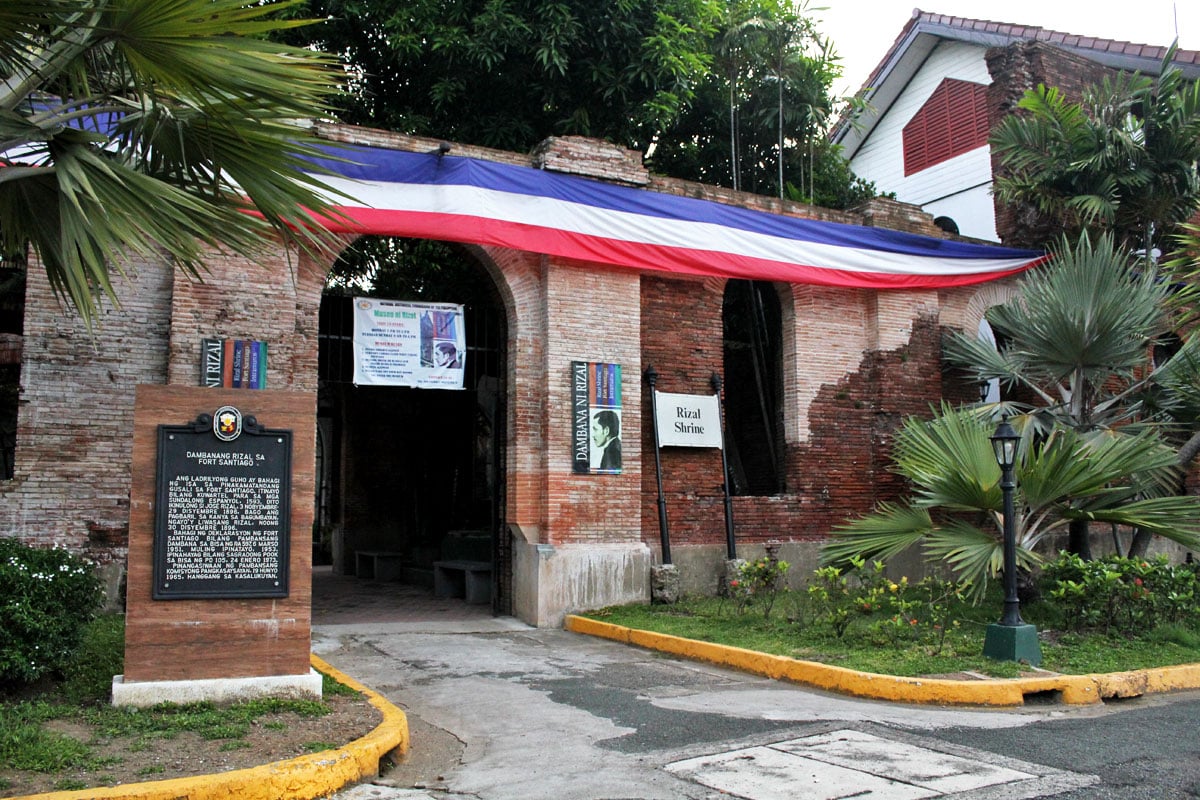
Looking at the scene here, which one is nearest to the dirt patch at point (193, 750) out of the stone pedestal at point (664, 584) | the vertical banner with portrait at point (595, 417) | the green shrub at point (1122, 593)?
the vertical banner with portrait at point (595, 417)

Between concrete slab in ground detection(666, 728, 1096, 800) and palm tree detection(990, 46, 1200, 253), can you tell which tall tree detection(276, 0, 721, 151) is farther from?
concrete slab in ground detection(666, 728, 1096, 800)

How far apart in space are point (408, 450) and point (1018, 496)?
13.7m

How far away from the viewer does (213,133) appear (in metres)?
7.06

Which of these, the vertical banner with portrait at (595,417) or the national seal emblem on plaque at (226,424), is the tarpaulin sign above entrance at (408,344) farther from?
the national seal emblem on plaque at (226,424)

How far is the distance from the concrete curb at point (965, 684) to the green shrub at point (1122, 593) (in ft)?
3.52

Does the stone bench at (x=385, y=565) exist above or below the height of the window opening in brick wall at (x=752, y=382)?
below

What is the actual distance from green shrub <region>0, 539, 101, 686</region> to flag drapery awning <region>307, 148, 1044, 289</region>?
4.79 m

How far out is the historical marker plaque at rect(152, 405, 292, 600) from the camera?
7105mm

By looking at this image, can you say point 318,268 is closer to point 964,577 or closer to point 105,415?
point 105,415

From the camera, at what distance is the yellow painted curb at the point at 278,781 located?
5148mm

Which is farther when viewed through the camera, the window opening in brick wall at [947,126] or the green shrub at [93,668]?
the window opening in brick wall at [947,126]

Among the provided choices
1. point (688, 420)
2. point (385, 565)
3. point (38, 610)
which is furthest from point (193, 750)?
point (385, 565)

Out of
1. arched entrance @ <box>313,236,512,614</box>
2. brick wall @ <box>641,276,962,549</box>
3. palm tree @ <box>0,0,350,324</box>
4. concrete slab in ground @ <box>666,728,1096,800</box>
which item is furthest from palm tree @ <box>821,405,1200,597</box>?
arched entrance @ <box>313,236,512,614</box>

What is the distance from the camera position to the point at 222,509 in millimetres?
7281
